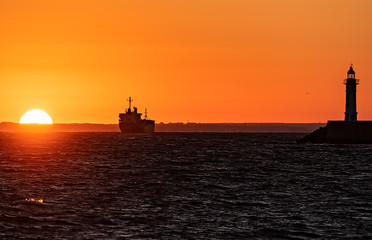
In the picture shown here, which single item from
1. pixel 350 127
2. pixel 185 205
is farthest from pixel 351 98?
pixel 185 205

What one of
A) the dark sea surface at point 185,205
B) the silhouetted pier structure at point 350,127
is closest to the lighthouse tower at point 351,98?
the silhouetted pier structure at point 350,127

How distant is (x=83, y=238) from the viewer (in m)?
21.9

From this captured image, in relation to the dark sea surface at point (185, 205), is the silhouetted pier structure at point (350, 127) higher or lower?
higher

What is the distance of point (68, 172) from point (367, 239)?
106ft

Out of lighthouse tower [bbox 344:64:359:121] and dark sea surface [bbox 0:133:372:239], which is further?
lighthouse tower [bbox 344:64:359:121]

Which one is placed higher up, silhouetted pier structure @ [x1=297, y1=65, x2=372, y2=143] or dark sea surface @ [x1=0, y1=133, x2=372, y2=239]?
silhouetted pier structure @ [x1=297, y1=65, x2=372, y2=143]

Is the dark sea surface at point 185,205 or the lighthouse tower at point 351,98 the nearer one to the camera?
the dark sea surface at point 185,205

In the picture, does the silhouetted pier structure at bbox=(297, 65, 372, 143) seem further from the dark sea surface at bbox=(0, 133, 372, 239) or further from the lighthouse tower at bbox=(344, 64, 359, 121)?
the dark sea surface at bbox=(0, 133, 372, 239)

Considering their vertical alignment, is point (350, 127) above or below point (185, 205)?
above

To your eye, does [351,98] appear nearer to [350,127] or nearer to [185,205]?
[350,127]

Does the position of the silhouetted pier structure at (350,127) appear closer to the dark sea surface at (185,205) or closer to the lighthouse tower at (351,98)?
the lighthouse tower at (351,98)

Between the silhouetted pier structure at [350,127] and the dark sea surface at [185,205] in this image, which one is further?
the silhouetted pier structure at [350,127]

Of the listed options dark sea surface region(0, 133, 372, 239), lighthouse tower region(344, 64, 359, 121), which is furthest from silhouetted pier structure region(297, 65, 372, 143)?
dark sea surface region(0, 133, 372, 239)

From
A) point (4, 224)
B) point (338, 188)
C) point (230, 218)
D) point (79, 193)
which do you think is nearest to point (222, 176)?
point (338, 188)
